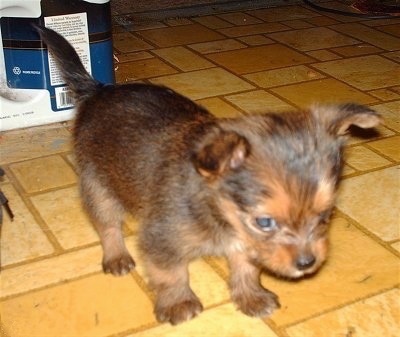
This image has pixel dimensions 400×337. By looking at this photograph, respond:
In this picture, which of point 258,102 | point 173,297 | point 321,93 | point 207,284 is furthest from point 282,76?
point 173,297

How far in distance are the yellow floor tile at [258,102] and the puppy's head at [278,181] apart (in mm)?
2087

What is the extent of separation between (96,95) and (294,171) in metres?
1.12

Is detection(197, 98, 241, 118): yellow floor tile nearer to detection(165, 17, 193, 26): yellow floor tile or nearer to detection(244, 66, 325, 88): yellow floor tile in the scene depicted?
detection(244, 66, 325, 88): yellow floor tile

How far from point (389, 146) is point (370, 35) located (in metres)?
2.37

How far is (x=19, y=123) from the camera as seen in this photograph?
160 inches

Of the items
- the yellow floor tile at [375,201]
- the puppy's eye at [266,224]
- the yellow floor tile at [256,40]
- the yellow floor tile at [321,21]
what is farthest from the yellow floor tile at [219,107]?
the yellow floor tile at [321,21]

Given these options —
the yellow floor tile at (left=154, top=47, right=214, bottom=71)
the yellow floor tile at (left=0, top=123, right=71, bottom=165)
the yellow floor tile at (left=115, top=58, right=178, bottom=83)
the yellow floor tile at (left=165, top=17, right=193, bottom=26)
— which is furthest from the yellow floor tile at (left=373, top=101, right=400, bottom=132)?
the yellow floor tile at (left=165, top=17, right=193, bottom=26)

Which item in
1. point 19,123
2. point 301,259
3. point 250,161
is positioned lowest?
point 19,123

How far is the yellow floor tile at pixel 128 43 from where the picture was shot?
5.49 m

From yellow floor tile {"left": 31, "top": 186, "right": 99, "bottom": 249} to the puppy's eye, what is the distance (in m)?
1.17

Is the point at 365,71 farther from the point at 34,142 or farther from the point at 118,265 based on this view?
the point at 118,265

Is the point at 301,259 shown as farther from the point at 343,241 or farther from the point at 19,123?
the point at 19,123

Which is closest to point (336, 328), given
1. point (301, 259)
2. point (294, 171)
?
point (301, 259)

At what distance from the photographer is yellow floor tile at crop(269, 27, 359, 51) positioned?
5.63 metres
